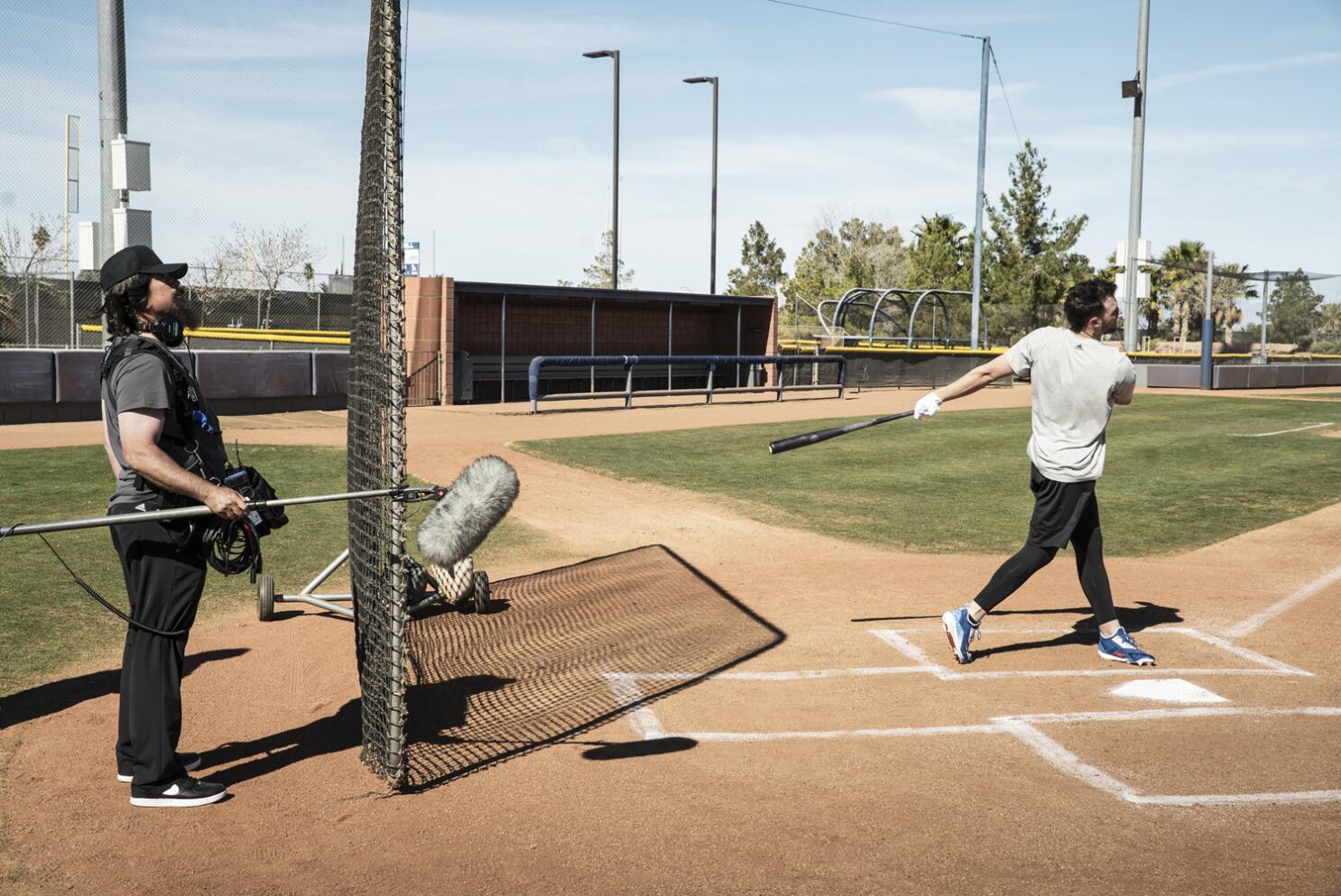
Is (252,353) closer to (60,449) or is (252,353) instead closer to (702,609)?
(60,449)

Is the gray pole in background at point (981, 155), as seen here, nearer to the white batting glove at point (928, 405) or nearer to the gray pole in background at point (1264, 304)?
the gray pole in background at point (1264, 304)

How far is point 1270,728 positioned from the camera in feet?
16.0

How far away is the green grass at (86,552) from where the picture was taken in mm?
6098

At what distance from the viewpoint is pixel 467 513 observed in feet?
14.2

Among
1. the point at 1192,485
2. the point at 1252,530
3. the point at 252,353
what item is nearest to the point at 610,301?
the point at 252,353

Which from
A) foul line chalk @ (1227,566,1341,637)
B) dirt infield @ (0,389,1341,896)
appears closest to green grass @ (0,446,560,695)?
dirt infield @ (0,389,1341,896)

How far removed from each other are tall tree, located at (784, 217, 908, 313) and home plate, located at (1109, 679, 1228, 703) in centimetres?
5269

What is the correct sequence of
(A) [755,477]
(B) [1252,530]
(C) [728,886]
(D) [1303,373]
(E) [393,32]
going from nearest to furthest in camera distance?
1. (C) [728,886]
2. (E) [393,32]
3. (B) [1252,530]
4. (A) [755,477]
5. (D) [1303,373]

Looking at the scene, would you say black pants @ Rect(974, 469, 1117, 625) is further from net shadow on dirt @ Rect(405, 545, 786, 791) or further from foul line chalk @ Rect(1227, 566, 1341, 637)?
net shadow on dirt @ Rect(405, 545, 786, 791)

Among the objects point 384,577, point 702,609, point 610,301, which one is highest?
point 610,301

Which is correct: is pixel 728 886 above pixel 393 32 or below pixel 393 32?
below

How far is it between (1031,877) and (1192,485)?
10.6 m

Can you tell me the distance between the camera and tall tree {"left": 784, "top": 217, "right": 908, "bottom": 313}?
6278cm

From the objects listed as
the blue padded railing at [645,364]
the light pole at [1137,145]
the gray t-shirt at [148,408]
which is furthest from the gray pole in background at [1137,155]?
the gray t-shirt at [148,408]
